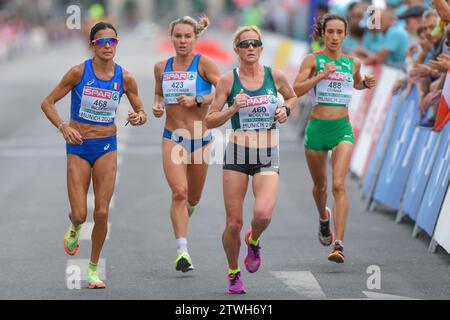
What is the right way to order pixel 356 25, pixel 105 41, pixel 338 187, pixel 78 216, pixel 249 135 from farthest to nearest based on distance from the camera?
1. pixel 356 25
2. pixel 338 187
3. pixel 78 216
4. pixel 105 41
5. pixel 249 135

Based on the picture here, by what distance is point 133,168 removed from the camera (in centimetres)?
1934

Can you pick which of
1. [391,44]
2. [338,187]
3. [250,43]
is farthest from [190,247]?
[391,44]

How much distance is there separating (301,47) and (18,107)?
7565 millimetres

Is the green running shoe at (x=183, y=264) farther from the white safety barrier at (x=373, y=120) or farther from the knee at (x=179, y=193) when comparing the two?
the white safety barrier at (x=373, y=120)

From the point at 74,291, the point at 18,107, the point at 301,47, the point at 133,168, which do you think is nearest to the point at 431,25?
the point at 74,291

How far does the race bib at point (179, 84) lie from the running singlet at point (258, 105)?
1352mm

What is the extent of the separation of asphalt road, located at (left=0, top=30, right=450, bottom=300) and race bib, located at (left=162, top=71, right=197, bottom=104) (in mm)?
1428

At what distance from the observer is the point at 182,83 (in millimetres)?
11391

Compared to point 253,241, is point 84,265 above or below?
below

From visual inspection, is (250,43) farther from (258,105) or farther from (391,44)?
(391,44)

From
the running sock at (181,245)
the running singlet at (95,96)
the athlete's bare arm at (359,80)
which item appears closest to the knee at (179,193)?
the running sock at (181,245)

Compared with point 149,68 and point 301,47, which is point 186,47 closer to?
point 301,47

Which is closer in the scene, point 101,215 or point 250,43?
point 250,43

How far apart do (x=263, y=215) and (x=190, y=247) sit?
2.52m
